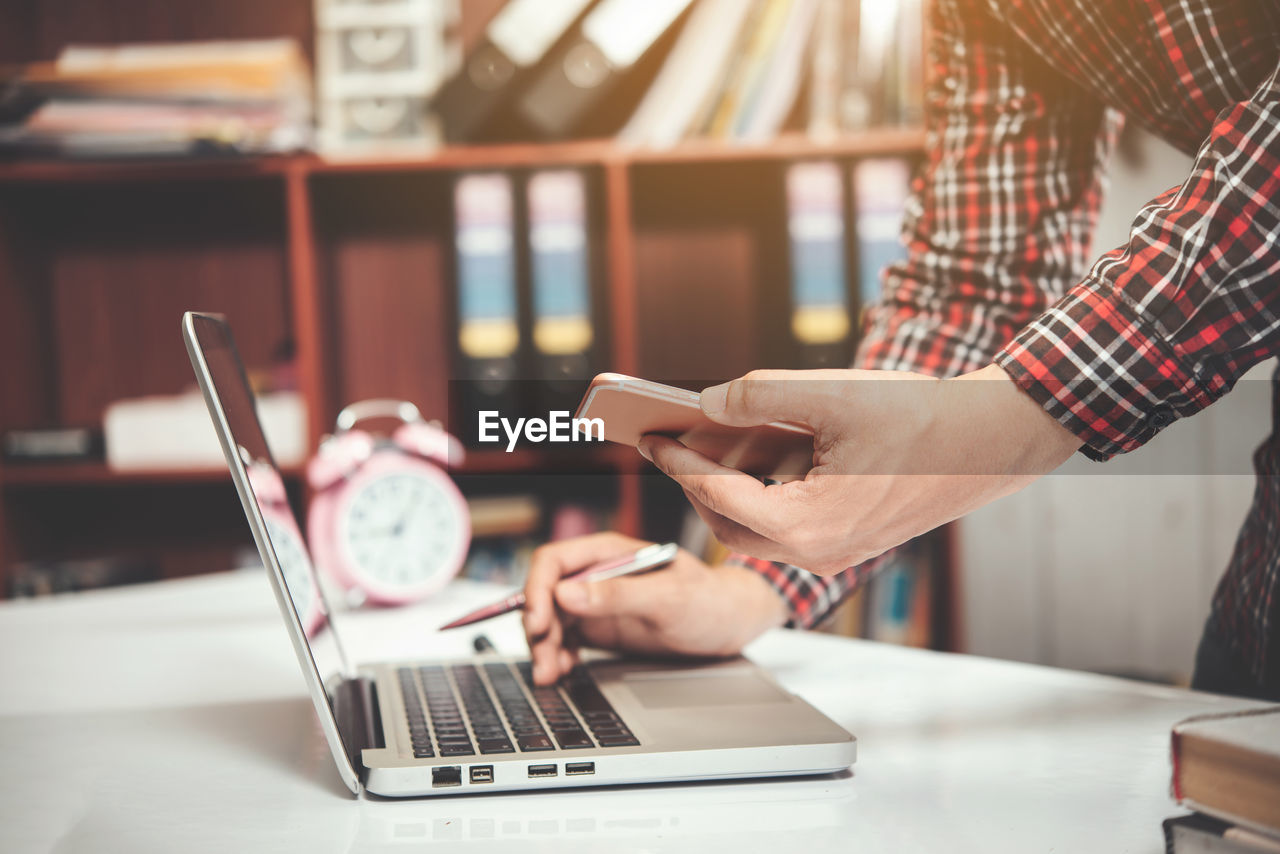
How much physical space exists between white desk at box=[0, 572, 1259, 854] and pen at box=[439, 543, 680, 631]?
123mm

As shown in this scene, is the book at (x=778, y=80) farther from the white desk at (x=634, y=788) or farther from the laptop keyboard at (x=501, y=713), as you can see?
the laptop keyboard at (x=501, y=713)

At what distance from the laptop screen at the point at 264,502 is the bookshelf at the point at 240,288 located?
123cm

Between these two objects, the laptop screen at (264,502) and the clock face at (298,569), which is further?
the clock face at (298,569)

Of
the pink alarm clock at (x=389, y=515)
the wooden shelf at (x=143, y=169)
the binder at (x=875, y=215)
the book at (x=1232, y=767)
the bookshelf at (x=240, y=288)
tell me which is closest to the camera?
the book at (x=1232, y=767)

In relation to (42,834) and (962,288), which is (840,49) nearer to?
(962,288)

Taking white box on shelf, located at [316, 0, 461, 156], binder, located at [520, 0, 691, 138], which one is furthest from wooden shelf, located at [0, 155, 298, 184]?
binder, located at [520, 0, 691, 138]

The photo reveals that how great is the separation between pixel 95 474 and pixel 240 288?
0.48m

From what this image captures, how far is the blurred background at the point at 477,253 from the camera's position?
6.03 ft

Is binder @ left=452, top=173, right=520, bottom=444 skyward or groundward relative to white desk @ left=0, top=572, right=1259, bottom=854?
skyward

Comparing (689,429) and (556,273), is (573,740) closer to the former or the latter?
(689,429)

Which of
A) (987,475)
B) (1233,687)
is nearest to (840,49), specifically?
(1233,687)

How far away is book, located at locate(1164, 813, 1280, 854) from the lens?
0.38 metres

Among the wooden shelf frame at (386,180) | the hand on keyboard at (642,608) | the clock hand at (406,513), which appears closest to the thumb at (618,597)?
the hand on keyboard at (642,608)

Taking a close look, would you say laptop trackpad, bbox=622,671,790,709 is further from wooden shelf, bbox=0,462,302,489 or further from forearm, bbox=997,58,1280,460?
wooden shelf, bbox=0,462,302,489
